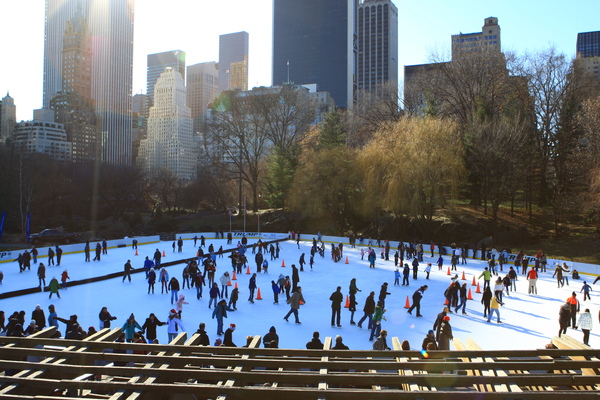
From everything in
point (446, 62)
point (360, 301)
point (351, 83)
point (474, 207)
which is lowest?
point (360, 301)

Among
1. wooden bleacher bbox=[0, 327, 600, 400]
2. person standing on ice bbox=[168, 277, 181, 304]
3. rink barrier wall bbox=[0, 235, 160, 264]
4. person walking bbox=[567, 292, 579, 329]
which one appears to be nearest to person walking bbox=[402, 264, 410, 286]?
person walking bbox=[567, 292, 579, 329]

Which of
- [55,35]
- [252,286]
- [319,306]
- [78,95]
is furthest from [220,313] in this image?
[55,35]

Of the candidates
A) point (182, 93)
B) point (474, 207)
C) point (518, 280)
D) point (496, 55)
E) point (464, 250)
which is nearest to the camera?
point (518, 280)

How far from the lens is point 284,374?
A: 4.63 metres

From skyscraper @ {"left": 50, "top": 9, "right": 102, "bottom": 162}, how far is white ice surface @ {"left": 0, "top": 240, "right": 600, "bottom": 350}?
112m

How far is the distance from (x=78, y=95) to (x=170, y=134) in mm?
35441

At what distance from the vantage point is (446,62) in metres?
51.7

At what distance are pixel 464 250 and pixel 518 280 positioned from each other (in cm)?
686

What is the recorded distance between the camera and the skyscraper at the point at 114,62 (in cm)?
15179

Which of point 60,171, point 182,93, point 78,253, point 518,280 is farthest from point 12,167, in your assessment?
point 182,93

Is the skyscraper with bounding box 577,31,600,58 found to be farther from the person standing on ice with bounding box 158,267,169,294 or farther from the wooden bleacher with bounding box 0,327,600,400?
the wooden bleacher with bounding box 0,327,600,400

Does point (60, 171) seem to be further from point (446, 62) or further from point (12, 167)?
point (446, 62)

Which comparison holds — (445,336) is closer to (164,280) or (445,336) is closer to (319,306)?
(319,306)

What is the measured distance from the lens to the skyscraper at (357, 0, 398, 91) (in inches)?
6521
